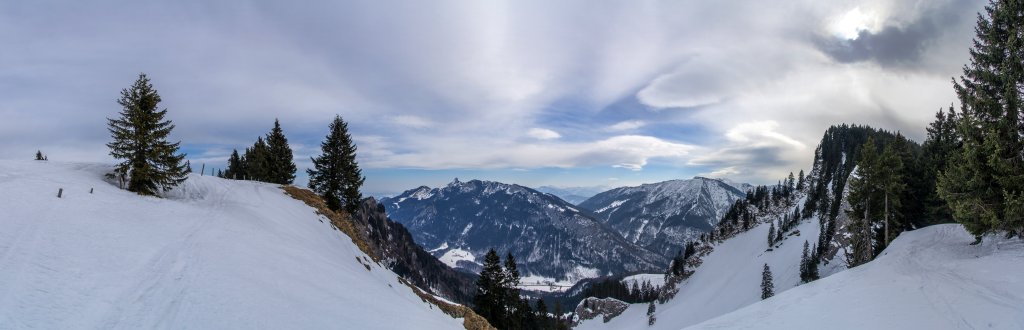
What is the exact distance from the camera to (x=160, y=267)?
43.6ft

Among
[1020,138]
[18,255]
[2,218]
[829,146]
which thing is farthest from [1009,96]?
[829,146]

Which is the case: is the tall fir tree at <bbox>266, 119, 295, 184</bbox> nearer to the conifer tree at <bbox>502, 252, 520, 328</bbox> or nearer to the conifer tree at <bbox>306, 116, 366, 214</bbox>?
the conifer tree at <bbox>306, 116, 366, 214</bbox>

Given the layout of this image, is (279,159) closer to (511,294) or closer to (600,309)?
(511,294)

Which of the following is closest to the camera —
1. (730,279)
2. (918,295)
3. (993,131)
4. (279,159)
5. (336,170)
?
(918,295)

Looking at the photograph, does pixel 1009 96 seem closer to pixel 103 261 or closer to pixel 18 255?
pixel 103 261

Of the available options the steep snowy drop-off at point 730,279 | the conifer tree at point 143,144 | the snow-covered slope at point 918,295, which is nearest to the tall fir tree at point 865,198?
the snow-covered slope at point 918,295

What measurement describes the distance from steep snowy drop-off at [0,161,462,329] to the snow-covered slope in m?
15.9

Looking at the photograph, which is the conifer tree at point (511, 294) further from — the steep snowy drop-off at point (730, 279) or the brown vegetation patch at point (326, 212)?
the steep snowy drop-off at point (730, 279)

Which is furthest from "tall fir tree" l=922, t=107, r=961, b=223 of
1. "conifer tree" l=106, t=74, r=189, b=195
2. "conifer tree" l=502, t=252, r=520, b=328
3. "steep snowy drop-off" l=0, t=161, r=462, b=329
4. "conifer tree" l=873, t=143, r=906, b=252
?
"conifer tree" l=106, t=74, r=189, b=195

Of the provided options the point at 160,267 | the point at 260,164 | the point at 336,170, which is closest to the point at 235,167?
the point at 260,164

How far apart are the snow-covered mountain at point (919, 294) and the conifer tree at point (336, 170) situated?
3575 cm

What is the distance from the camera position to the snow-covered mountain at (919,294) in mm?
13398

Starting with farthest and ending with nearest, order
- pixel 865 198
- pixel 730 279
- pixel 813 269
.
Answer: pixel 730 279 → pixel 813 269 → pixel 865 198

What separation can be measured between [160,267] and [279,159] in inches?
1679
